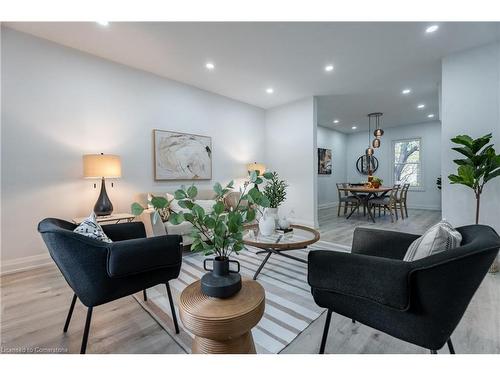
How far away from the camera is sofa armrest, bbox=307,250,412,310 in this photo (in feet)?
3.19

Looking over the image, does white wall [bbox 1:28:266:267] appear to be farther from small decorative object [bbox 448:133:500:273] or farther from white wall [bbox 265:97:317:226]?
small decorative object [bbox 448:133:500:273]

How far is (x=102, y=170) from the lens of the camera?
2.84 meters

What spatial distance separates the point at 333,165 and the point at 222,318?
8140 millimetres

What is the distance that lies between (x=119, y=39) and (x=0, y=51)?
1264 mm

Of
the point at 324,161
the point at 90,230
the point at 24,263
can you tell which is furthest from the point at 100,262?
the point at 324,161

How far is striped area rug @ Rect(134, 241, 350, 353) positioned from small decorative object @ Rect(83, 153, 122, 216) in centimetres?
127

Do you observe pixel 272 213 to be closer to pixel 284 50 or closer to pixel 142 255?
pixel 142 255

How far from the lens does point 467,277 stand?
942 millimetres

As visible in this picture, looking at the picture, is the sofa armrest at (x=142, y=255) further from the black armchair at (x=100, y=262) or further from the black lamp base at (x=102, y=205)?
the black lamp base at (x=102, y=205)

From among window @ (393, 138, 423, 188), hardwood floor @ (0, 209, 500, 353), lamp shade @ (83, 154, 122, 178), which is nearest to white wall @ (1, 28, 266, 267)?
lamp shade @ (83, 154, 122, 178)

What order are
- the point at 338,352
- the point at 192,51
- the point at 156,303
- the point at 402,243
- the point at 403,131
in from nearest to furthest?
the point at 338,352 < the point at 402,243 < the point at 156,303 < the point at 192,51 < the point at 403,131

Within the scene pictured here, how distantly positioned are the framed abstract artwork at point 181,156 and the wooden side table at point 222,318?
10.5 feet
